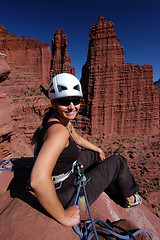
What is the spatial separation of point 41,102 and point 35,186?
2052cm

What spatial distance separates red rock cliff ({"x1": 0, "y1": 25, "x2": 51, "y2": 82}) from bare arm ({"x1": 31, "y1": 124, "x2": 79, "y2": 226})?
3291 centimetres

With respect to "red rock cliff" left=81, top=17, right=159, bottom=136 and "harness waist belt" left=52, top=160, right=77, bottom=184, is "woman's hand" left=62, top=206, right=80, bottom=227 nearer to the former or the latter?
"harness waist belt" left=52, top=160, right=77, bottom=184

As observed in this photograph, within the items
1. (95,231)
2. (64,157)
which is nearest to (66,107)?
(64,157)

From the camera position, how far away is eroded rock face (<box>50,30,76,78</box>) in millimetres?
27558

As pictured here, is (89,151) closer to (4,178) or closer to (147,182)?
(4,178)

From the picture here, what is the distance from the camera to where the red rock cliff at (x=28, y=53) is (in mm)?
29672

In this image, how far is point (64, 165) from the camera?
5.14ft

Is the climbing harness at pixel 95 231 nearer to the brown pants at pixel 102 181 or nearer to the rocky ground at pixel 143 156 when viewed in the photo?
the brown pants at pixel 102 181

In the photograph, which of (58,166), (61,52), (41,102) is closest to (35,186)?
(58,166)

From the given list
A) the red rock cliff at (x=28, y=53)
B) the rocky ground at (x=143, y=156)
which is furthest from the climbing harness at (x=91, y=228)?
the red rock cliff at (x=28, y=53)

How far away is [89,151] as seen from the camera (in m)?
2.71

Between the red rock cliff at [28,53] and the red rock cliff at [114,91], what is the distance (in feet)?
51.9

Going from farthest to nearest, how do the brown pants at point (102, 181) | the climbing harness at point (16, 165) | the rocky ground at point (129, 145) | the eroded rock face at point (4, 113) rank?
the rocky ground at point (129, 145), the eroded rock face at point (4, 113), the climbing harness at point (16, 165), the brown pants at point (102, 181)

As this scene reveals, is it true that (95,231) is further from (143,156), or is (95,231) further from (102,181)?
(143,156)
